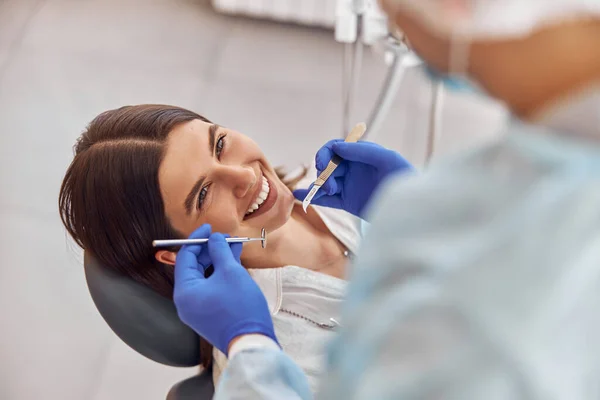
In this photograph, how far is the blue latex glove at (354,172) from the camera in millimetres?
1325

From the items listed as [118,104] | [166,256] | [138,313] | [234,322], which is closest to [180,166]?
[166,256]

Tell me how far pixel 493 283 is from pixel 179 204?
0.86 m

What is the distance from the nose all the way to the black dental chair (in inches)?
10.0

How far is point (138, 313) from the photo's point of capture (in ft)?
4.15

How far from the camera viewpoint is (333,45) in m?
2.82

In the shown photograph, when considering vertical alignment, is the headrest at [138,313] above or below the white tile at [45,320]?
above

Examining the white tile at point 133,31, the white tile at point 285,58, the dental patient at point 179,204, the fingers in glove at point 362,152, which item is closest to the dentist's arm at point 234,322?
the dental patient at point 179,204

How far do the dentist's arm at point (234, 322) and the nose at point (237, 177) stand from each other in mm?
112

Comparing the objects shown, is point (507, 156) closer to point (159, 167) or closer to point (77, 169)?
point (159, 167)

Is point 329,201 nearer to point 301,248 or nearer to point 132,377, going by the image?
point 301,248

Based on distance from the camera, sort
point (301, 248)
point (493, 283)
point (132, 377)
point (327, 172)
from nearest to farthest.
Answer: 1. point (493, 283)
2. point (327, 172)
3. point (301, 248)
4. point (132, 377)

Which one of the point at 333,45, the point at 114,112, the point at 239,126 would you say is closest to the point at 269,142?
the point at 239,126

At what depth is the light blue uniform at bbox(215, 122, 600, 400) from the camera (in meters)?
0.48

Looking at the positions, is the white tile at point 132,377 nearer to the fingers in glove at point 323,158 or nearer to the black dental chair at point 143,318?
the black dental chair at point 143,318
